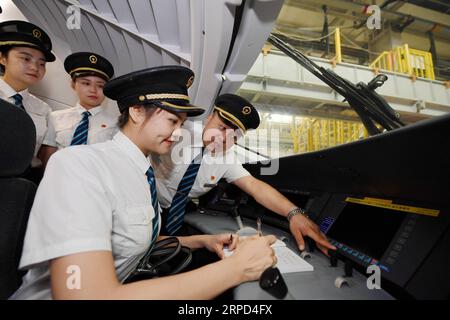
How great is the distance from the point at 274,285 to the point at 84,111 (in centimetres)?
218

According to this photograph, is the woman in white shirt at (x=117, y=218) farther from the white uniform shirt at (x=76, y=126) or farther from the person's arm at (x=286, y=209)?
the white uniform shirt at (x=76, y=126)

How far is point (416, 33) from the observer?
719 centimetres

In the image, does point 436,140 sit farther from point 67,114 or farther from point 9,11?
point 9,11

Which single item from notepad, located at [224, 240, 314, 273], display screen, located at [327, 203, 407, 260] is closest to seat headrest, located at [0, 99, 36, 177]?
notepad, located at [224, 240, 314, 273]

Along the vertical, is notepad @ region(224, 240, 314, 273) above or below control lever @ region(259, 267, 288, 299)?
below

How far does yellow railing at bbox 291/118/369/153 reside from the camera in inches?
259

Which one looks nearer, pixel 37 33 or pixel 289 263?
pixel 289 263

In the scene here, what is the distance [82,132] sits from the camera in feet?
6.70

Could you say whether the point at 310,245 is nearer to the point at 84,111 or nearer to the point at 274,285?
the point at 274,285

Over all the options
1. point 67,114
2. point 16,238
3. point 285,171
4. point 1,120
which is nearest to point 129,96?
point 1,120

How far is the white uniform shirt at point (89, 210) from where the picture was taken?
23.6 inches

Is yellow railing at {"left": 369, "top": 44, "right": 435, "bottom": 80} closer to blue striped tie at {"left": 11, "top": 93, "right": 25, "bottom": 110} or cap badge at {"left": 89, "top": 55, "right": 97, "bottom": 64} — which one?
cap badge at {"left": 89, "top": 55, "right": 97, "bottom": 64}

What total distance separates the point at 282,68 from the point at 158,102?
13.6 feet

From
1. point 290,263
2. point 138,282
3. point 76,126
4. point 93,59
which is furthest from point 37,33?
point 290,263
